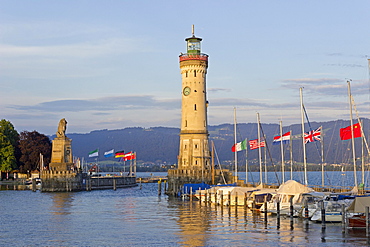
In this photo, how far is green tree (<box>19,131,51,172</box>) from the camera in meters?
152

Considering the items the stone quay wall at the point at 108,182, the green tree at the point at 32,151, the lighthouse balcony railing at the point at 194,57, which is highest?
the lighthouse balcony railing at the point at 194,57

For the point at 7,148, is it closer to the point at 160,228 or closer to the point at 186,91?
the point at 186,91

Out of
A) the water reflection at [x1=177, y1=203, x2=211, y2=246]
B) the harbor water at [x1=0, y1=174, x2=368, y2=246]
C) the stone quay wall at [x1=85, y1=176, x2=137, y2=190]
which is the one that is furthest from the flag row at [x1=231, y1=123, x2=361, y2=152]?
the stone quay wall at [x1=85, y1=176, x2=137, y2=190]

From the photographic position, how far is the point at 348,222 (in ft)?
164

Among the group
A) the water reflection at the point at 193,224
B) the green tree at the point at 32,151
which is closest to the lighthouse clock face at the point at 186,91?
the water reflection at the point at 193,224

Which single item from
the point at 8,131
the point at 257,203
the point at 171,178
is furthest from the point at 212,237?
the point at 8,131

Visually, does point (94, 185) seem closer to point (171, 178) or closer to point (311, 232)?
point (171, 178)

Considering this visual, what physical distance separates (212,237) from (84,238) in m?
10.9

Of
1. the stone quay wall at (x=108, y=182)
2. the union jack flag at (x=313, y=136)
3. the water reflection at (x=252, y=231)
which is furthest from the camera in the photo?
the stone quay wall at (x=108, y=182)

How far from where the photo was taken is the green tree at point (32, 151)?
497 feet

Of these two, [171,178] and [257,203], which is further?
[171,178]

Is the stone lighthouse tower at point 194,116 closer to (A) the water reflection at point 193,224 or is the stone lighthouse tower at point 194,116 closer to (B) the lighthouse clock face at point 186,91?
(B) the lighthouse clock face at point 186,91

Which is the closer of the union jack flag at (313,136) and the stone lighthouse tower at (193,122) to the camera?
the union jack flag at (313,136)

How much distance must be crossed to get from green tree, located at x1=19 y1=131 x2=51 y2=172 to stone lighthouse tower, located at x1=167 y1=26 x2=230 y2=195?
2433 inches
